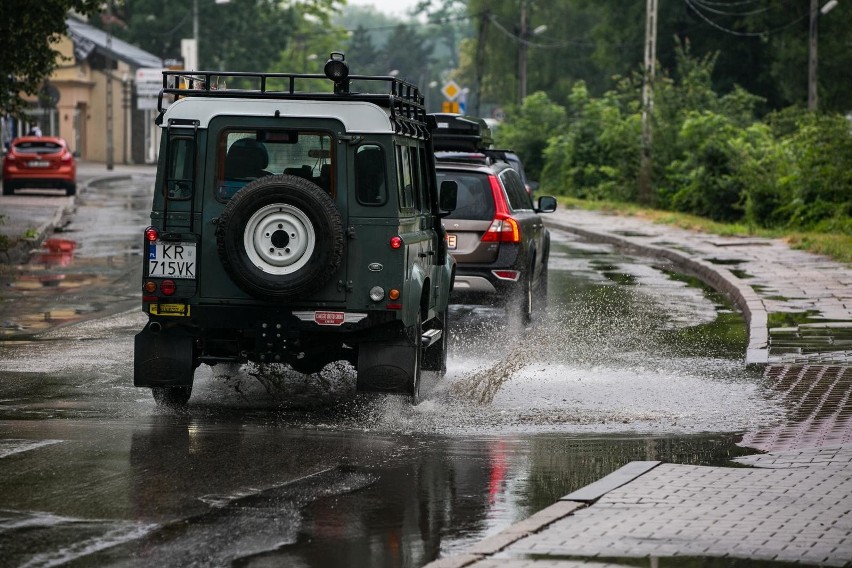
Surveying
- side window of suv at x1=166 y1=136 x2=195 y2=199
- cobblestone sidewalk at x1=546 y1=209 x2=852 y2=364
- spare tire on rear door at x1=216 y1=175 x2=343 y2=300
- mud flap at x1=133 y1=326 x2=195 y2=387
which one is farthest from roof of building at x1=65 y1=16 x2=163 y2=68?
spare tire on rear door at x1=216 y1=175 x2=343 y2=300

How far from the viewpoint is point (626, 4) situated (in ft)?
230

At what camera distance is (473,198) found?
15.7m

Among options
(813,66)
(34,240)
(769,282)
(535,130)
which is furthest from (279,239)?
(535,130)

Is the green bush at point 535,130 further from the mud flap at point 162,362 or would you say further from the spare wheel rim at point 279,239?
the spare wheel rim at point 279,239

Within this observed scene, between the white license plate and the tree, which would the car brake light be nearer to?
the white license plate

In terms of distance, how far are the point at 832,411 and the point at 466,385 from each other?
109 inches

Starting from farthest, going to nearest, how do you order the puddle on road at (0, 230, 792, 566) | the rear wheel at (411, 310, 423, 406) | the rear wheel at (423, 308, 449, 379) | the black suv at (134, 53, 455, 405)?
1. the rear wheel at (423, 308, 449, 379)
2. the rear wheel at (411, 310, 423, 406)
3. the black suv at (134, 53, 455, 405)
4. the puddle on road at (0, 230, 792, 566)

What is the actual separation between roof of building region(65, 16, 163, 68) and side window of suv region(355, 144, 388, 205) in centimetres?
5509

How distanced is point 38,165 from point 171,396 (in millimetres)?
32510

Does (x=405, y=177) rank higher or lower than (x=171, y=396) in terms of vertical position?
higher

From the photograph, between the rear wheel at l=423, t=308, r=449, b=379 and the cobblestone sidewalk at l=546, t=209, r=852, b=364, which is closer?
the rear wheel at l=423, t=308, r=449, b=379

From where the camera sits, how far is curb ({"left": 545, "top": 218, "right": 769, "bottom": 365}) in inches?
548

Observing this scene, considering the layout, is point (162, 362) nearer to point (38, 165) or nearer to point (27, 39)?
point (27, 39)

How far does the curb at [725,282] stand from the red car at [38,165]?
591 inches
